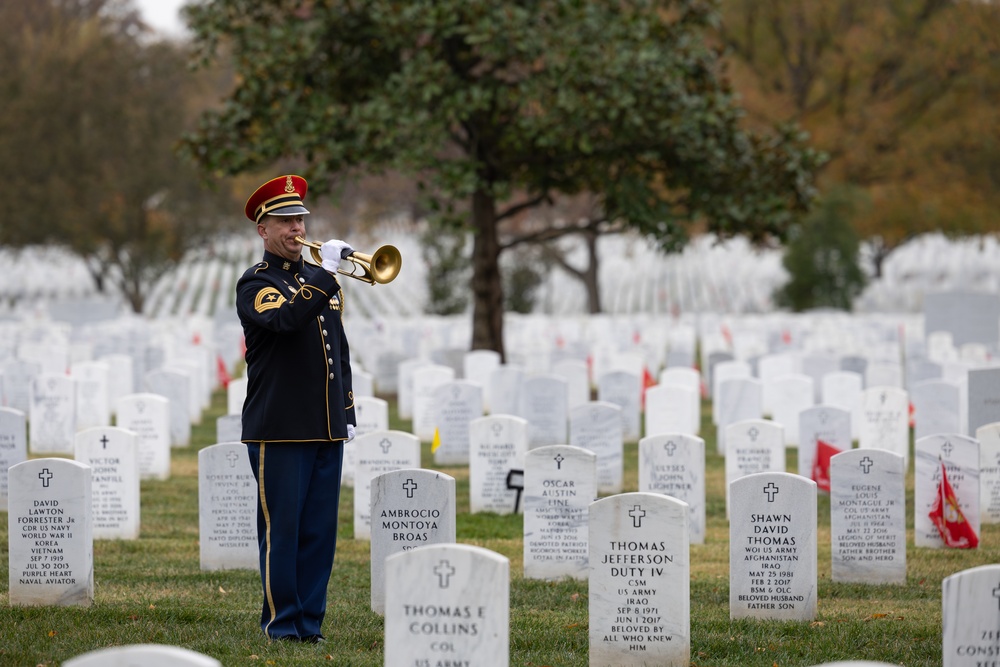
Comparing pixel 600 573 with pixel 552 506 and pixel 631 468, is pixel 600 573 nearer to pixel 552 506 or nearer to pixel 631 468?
pixel 552 506

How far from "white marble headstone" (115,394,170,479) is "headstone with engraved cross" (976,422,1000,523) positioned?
268 inches

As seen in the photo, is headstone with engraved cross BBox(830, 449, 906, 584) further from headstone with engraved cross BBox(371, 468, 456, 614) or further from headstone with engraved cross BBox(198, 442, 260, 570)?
headstone with engraved cross BBox(198, 442, 260, 570)

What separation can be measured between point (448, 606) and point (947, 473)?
16.6 ft

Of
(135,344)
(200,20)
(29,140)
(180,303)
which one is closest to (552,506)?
(200,20)

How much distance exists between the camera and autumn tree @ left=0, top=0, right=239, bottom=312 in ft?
103

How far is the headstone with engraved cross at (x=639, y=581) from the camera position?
18.2ft

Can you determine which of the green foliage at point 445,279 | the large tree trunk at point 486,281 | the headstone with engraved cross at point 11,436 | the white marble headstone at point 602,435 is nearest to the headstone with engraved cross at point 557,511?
the white marble headstone at point 602,435

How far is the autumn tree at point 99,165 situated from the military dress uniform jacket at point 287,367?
27.0 metres

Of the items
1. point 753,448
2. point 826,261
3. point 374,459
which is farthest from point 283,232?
point 826,261

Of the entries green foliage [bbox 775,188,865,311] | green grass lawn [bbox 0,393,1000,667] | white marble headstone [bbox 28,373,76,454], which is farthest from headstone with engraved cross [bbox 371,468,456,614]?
green foliage [bbox 775,188,865,311]

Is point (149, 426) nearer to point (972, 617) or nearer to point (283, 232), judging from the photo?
point (283, 232)

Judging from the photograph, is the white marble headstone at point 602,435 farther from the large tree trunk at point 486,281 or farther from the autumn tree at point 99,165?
the autumn tree at point 99,165

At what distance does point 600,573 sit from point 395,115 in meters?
9.87

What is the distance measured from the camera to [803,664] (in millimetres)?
5660
